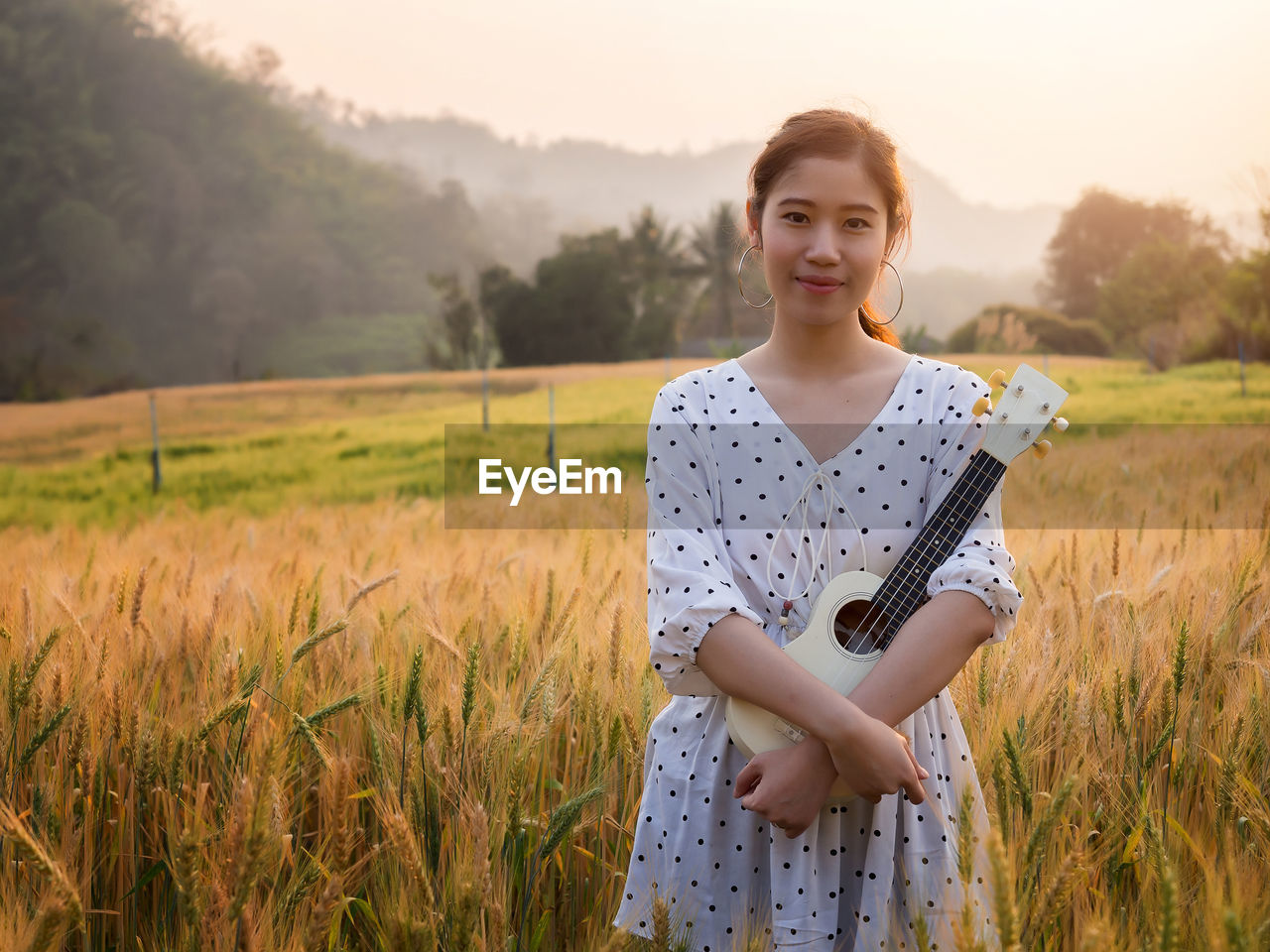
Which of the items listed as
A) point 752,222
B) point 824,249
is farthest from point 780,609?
point 752,222

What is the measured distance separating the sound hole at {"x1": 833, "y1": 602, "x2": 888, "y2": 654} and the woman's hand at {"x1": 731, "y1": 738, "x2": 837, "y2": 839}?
0.21 m

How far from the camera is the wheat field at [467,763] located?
3.85 feet

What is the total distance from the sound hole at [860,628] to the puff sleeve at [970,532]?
97 millimetres

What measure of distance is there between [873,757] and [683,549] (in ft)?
1.40

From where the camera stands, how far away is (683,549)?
150 cm

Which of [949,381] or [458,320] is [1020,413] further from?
[458,320]

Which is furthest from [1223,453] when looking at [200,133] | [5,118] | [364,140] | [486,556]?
[364,140]

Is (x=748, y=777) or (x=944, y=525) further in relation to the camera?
(x=944, y=525)

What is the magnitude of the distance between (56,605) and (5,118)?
5910 centimetres

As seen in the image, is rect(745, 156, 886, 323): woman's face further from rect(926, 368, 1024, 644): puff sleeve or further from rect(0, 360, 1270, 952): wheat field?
rect(0, 360, 1270, 952): wheat field

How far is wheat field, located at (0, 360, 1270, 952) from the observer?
3.85 ft

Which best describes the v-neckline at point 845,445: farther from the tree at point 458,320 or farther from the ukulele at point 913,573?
the tree at point 458,320

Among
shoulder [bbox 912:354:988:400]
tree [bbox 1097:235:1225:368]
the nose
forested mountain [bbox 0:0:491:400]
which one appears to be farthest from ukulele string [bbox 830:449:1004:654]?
forested mountain [bbox 0:0:491:400]

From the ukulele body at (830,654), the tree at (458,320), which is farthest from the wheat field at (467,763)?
the tree at (458,320)
